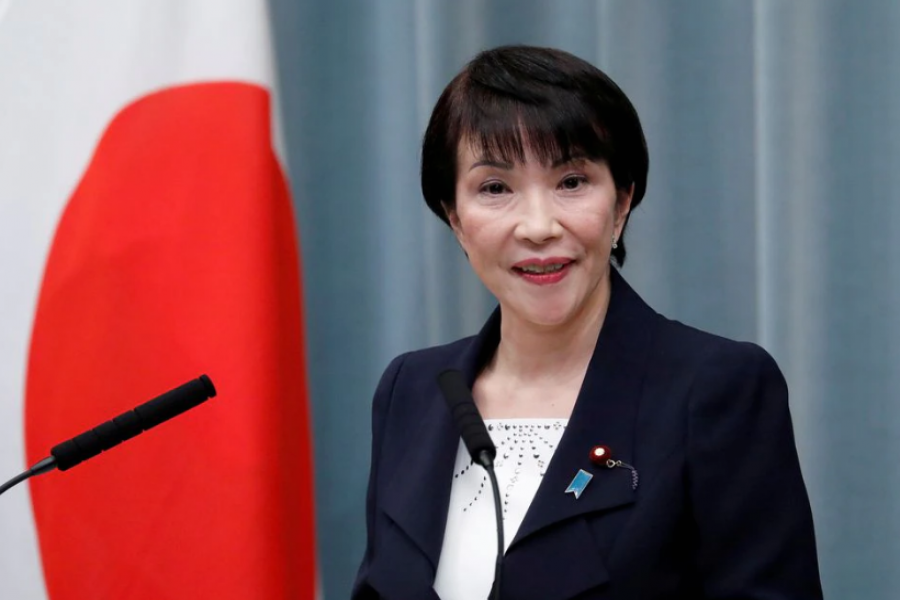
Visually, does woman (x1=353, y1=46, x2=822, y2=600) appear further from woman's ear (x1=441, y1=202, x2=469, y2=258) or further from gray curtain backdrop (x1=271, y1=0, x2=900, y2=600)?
gray curtain backdrop (x1=271, y1=0, x2=900, y2=600)

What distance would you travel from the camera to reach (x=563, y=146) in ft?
4.23

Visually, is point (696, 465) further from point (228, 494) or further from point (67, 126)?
point (67, 126)

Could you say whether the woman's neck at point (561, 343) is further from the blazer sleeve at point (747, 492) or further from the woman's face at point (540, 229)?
the blazer sleeve at point (747, 492)

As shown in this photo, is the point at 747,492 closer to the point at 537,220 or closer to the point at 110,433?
the point at 537,220

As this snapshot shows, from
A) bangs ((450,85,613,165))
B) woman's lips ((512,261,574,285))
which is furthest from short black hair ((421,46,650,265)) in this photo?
woman's lips ((512,261,574,285))

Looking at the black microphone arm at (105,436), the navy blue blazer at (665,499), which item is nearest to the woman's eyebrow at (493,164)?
the navy blue blazer at (665,499)

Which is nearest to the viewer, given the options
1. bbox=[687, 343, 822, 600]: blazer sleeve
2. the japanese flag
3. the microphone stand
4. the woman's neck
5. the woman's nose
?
the microphone stand

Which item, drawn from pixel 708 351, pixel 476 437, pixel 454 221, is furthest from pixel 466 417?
pixel 454 221

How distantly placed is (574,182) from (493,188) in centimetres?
10

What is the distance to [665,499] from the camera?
121cm

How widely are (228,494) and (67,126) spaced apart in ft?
2.10

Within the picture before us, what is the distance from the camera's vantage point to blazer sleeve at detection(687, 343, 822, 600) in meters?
1.18

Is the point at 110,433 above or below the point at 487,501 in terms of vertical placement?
above

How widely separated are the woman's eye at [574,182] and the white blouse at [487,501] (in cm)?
28
